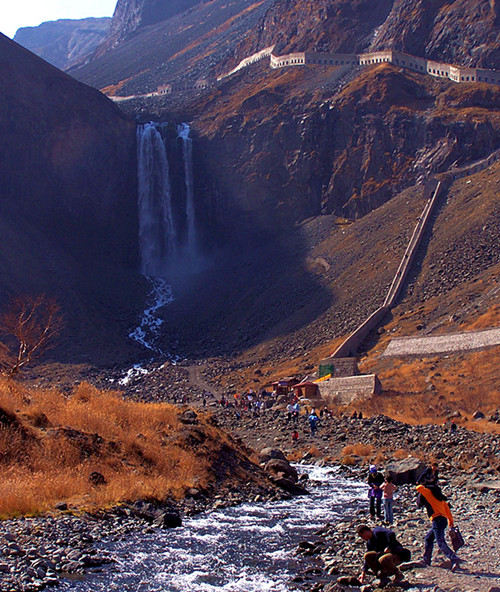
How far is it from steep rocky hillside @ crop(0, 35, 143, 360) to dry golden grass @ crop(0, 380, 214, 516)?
58.7 metres

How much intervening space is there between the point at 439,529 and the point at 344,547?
2394mm

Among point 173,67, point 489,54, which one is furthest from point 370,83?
point 173,67

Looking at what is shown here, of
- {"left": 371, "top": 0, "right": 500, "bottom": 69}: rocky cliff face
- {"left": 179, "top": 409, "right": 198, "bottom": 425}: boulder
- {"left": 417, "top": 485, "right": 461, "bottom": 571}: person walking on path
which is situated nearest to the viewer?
{"left": 417, "top": 485, "right": 461, "bottom": 571}: person walking on path

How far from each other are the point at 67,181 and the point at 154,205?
35.7 ft

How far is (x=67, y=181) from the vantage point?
316 ft

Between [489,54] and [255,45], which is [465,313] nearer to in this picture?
[489,54]

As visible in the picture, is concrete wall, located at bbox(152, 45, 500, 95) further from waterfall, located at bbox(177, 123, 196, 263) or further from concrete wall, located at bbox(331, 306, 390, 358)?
concrete wall, located at bbox(331, 306, 390, 358)

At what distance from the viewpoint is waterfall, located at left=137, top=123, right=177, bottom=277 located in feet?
316

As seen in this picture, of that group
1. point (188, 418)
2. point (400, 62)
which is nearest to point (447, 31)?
point (400, 62)

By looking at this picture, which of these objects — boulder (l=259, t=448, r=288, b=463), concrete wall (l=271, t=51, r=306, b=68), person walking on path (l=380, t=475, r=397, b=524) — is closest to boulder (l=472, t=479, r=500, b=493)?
person walking on path (l=380, t=475, r=397, b=524)

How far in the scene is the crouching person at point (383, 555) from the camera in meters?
12.0

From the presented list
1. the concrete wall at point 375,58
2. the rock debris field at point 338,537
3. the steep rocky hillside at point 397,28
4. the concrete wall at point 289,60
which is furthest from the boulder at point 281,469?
the concrete wall at point 289,60

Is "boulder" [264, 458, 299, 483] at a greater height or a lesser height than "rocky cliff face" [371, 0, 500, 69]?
lesser

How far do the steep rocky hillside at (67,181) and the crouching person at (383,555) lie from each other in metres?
69.5
